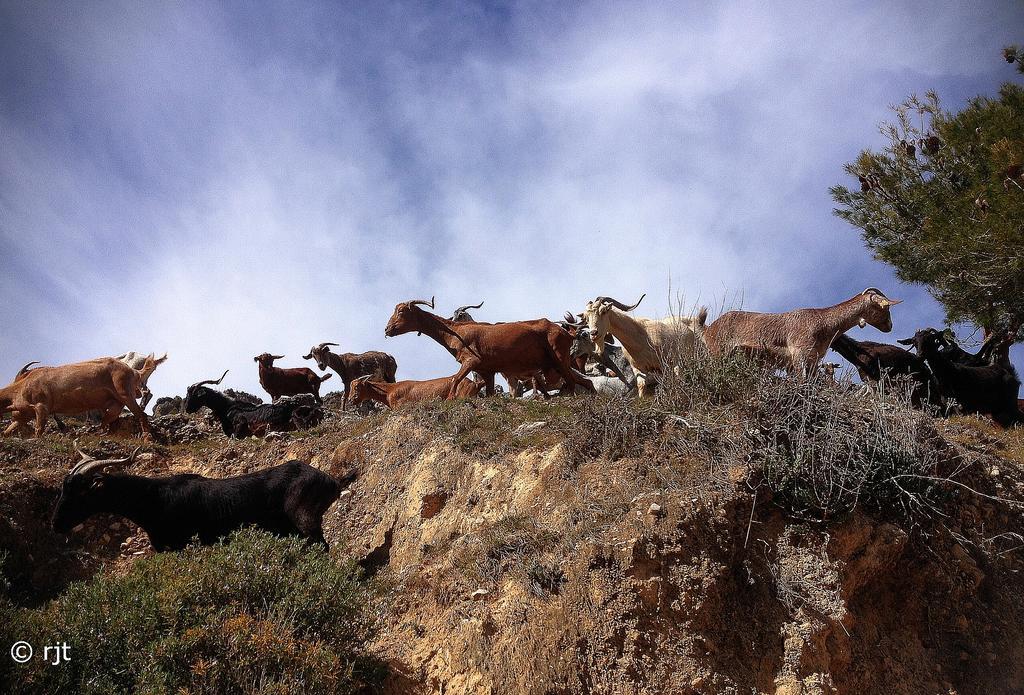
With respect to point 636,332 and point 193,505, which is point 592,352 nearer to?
point 636,332

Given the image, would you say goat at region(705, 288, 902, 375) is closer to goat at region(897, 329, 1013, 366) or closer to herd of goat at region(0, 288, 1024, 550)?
herd of goat at region(0, 288, 1024, 550)

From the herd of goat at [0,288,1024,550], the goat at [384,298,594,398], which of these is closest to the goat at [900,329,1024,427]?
the herd of goat at [0,288,1024,550]

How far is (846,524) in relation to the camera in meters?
7.13

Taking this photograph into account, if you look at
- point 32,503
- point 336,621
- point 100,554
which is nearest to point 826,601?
point 336,621

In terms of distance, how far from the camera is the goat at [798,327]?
11109 mm

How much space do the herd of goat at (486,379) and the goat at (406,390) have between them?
0.04 m

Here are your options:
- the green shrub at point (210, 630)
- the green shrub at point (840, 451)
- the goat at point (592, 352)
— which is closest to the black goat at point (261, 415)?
the goat at point (592, 352)

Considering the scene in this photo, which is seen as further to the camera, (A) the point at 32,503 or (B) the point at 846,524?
(A) the point at 32,503

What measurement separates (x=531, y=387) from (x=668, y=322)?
5.19 metres

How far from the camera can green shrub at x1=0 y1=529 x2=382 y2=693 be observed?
581 centimetres

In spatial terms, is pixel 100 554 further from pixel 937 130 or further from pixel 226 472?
pixel 937 130

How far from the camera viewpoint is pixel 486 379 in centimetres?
1394


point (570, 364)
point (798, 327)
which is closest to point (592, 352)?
point (570, 364)

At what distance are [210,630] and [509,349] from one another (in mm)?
8167
